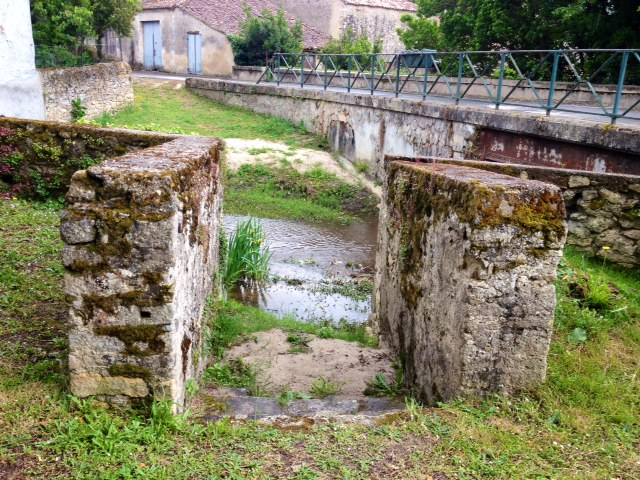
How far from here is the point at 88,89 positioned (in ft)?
52.6

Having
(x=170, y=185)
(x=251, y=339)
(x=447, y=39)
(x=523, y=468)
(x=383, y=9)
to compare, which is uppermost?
(x=383, y=9)

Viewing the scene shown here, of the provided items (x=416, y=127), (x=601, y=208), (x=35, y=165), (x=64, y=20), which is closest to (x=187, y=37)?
(x=64, y=20)

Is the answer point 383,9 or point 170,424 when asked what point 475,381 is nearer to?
point 170,424

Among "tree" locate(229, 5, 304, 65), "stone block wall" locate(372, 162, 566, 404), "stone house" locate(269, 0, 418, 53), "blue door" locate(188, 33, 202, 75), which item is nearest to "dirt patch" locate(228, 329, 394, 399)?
"stone block wall" locate(372, 162, 566, 404)

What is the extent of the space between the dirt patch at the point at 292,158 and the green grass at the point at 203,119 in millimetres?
766

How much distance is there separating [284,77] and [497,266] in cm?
1864

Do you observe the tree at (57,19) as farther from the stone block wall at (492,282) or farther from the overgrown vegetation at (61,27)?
the stone block wall at (492,282)

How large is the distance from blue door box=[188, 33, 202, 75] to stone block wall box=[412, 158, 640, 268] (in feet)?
77.9

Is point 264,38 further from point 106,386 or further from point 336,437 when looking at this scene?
point 336,437

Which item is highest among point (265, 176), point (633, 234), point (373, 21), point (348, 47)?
point (373, 21)

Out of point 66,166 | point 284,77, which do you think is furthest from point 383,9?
point 66,166

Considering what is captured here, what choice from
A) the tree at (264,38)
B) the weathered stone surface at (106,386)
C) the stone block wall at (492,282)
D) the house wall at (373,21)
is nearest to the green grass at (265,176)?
the tree at (264,38)

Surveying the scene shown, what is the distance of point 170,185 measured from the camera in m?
2.74

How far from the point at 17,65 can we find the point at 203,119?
21.2 feet
